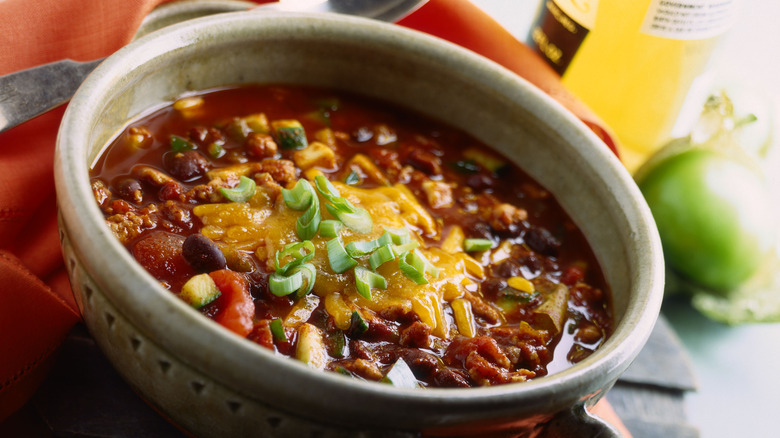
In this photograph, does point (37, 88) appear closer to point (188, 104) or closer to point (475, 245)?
point (188, 104)

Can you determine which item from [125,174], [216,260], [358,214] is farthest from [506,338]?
[125,174]

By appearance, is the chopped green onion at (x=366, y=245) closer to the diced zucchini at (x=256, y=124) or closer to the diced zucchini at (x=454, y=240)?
the diced zucchini at (x=454, y=240)

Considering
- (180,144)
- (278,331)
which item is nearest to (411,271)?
(278,331)

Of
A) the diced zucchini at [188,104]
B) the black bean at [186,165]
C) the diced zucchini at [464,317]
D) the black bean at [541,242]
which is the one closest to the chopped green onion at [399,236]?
the diced zucchini at [464,317]

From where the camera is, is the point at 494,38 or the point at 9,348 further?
the point at 494,38

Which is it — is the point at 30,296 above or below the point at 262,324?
below

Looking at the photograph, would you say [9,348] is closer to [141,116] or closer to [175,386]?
[175,386]

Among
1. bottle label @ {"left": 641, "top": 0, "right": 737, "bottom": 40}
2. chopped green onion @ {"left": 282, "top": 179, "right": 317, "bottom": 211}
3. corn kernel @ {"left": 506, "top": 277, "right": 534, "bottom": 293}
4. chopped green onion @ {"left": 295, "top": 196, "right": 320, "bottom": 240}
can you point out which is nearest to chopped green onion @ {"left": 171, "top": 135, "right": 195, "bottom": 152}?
chopped green onion @ {"left": 282, "top": 179, "right": 317, "bottom": 211}
